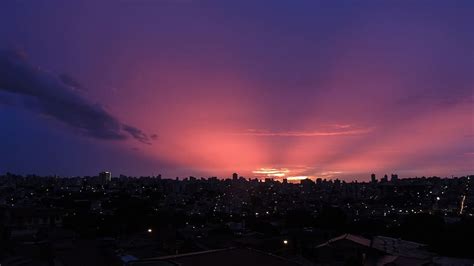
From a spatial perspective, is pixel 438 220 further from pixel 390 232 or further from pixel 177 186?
pixel 177 186

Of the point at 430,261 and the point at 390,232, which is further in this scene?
the point at 390,232

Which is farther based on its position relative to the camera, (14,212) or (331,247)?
(14,212)

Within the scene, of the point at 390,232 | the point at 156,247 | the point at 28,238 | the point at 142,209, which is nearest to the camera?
the point at 28,238

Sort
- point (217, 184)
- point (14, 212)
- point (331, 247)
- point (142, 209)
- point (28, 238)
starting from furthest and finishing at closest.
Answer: point (217, 184) → point (142, 209) → point (14, 212) → point (331, 247) → point (28, 238)

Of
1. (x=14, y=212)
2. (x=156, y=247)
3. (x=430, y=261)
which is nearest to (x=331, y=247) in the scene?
(x=430, y=261)

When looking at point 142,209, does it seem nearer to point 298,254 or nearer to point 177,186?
point 298,254

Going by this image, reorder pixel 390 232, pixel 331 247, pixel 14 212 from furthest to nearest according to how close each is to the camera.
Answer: pixel 390 232, pixel 14 212, pixel 331 247

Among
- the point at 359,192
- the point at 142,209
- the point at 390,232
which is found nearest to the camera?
the point at 390,232

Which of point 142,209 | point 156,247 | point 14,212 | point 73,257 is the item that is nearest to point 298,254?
point 156,247

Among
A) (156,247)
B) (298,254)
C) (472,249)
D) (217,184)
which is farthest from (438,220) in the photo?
(217,184)
